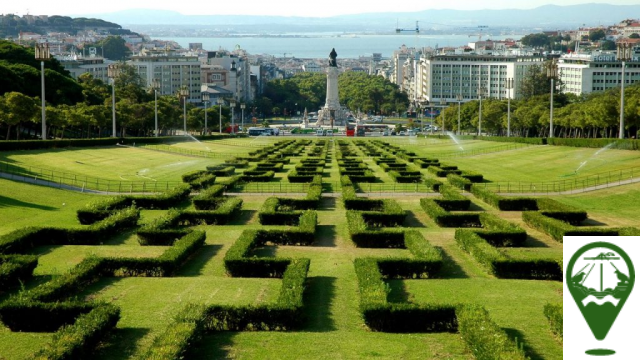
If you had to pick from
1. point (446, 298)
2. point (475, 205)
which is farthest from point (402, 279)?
point (475, 205)

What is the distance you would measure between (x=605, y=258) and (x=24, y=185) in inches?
1509

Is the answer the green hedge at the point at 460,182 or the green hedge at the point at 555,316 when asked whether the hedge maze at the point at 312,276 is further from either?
the green hedge at the point at 460,182

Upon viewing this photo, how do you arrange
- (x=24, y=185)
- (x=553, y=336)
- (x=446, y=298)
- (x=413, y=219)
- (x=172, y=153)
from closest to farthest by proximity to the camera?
(x=553, y=336) < (x=446, y=298) < (x=413, y=219) < (x=24, y=185) < (x=172, y=153)

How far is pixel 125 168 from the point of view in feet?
201

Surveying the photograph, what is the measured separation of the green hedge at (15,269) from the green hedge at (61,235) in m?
2.38

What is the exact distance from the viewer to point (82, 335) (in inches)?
776

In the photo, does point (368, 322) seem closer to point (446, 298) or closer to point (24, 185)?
point (446, 298)

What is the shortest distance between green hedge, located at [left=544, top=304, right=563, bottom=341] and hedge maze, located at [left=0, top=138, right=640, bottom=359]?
5 centimetres

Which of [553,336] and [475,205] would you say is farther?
[475,205]

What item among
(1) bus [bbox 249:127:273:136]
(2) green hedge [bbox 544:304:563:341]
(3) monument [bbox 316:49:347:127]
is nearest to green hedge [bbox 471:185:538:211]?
(2) green hedge [bbox 544:304:563:341]

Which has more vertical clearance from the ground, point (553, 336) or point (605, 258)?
point (605, 258)

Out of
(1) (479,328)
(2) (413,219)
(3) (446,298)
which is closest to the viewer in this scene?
(1) (479,328)

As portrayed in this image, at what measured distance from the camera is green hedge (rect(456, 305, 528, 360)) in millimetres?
18453

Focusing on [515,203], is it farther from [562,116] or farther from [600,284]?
[562,116]
